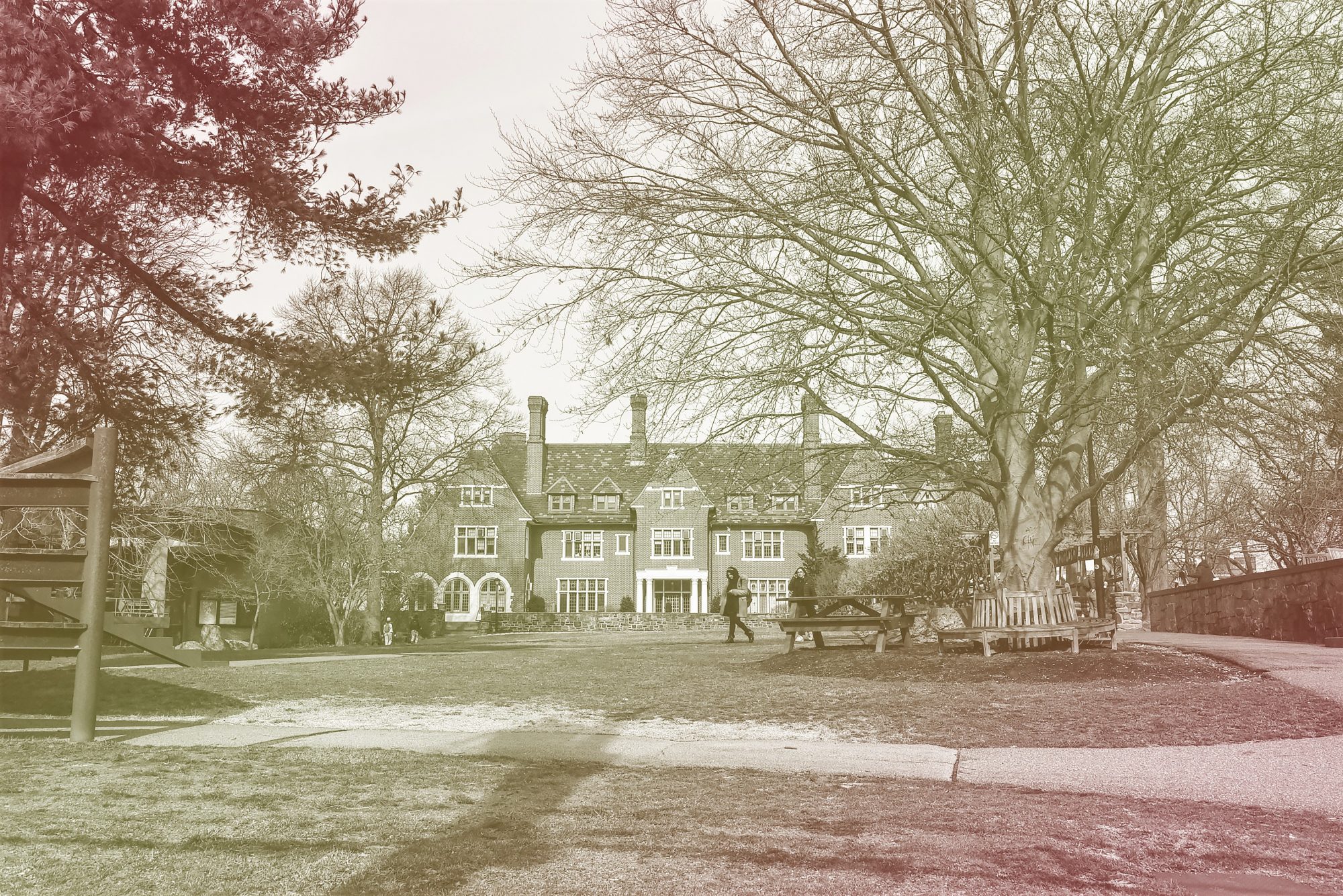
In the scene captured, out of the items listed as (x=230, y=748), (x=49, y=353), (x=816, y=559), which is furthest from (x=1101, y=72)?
(x=816, y=559)

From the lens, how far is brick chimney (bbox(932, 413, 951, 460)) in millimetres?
15586

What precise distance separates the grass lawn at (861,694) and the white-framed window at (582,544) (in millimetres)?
48229

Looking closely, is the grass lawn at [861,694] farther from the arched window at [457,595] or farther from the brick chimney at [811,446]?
the arched window at [457,595]

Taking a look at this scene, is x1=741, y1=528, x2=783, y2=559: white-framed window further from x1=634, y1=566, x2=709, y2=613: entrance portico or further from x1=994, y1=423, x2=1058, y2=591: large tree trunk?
x1=994, y1=423, x2=1058, y2=591: large tree trunk

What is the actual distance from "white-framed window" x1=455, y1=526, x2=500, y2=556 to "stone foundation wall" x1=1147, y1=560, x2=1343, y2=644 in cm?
4158

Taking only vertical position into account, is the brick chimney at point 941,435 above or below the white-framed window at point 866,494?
above

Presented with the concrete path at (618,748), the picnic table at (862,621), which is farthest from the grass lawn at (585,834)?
the picnic table at (862,621)

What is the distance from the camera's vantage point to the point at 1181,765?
7.03 metres

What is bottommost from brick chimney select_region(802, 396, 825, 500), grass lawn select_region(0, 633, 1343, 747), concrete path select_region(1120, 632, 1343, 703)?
grass lawn select_region(0, 633, 1343, 747)

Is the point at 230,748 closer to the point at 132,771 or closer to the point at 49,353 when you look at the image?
the point at 132,771

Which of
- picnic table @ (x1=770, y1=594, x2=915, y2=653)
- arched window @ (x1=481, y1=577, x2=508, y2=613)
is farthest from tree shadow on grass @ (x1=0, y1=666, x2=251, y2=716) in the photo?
arched window @ (x1=481, y1=577, x2=508, y2=613)

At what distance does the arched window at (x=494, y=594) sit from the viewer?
6347 cm

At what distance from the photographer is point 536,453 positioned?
67938 mm

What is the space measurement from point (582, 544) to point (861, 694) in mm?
55213
